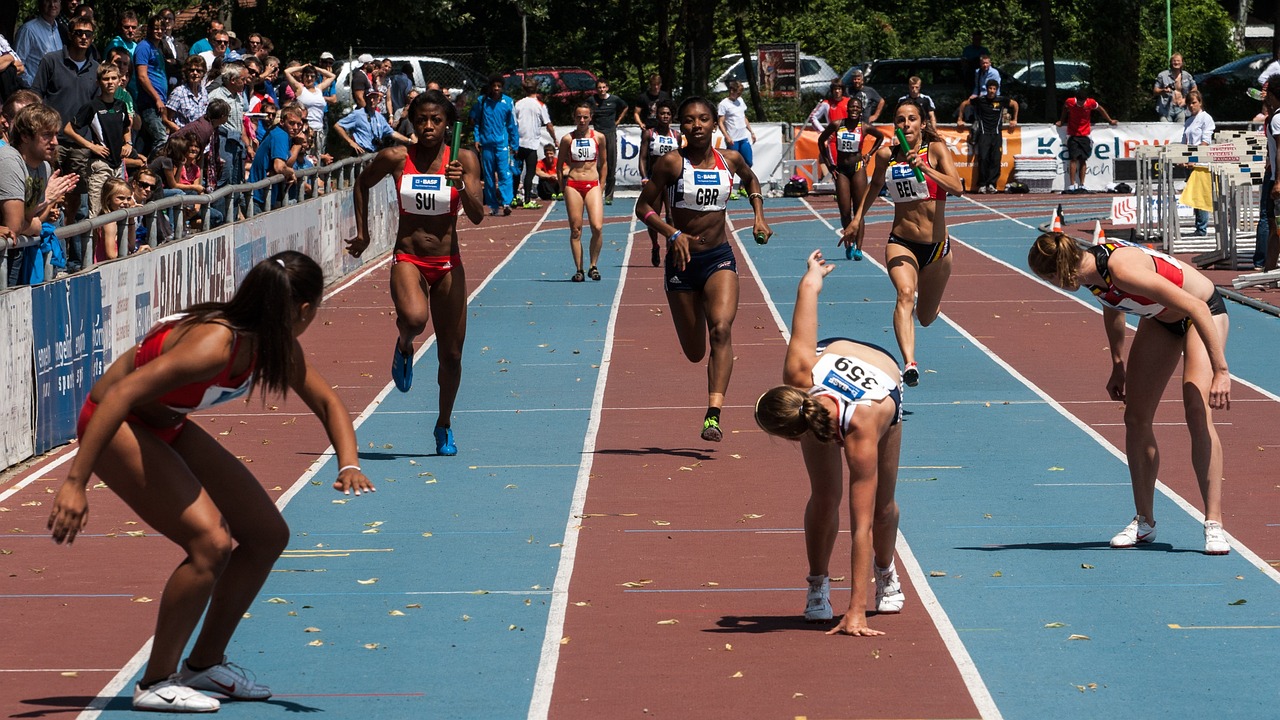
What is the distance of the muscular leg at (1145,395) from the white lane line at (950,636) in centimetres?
114

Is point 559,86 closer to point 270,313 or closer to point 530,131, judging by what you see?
point 530,131

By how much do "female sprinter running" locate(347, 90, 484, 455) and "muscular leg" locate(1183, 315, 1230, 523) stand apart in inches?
183

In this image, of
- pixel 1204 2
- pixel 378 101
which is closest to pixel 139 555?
pixel 378 101

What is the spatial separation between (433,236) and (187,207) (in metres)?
5.31

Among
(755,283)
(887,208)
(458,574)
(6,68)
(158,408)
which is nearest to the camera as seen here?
(158,408)

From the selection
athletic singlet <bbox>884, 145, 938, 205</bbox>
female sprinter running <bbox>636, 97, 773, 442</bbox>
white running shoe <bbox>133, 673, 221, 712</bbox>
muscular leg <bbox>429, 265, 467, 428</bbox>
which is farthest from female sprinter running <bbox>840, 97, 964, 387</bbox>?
white running shoe <bbox>133, 673, 221, 712</bbox>

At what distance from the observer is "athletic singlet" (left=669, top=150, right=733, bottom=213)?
1209 centimetres

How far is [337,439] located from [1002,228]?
2422cm

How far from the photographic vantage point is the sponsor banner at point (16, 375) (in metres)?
11.0

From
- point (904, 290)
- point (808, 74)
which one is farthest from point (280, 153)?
point (808, 74)

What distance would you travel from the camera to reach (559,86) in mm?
41031

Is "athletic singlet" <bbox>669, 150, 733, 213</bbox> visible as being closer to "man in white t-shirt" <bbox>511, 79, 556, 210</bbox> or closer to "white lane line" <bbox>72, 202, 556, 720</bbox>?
"white lane line" <bbox>72, 202, 556, 720</bbox>

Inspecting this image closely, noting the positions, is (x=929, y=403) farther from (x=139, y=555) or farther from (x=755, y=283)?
(x=755, y=283)

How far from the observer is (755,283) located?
22250 mm
